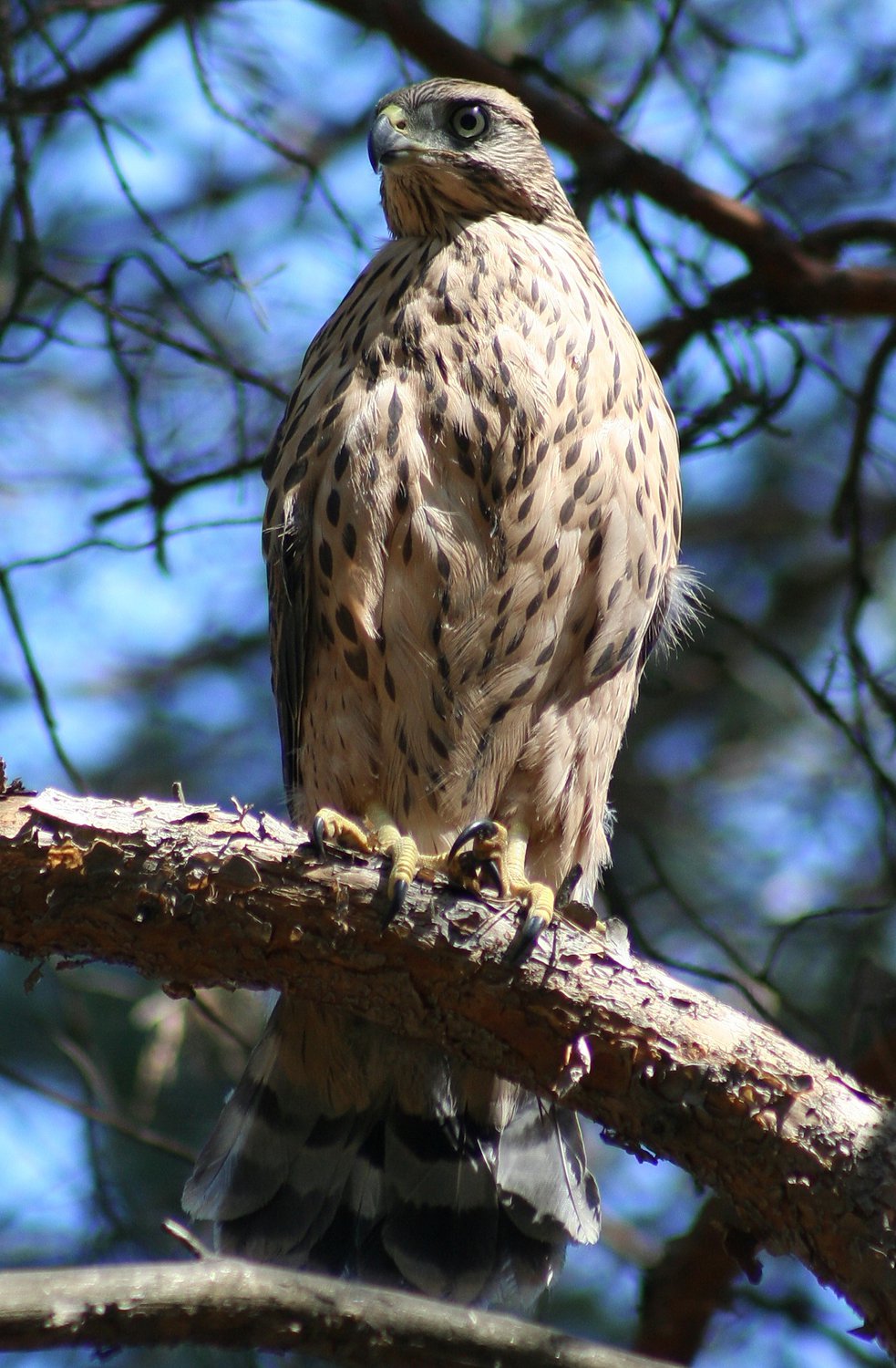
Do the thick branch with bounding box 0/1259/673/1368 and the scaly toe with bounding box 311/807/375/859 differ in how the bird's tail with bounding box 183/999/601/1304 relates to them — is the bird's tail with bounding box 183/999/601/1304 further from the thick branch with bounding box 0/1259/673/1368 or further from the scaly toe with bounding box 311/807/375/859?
the thick branch with bounding box 0/1259/673/1368

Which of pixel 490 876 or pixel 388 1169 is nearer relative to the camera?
pixel 490 876

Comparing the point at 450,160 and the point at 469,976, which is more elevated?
the point at 450,160

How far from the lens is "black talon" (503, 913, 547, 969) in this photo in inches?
92.8

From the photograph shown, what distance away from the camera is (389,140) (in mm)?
3436

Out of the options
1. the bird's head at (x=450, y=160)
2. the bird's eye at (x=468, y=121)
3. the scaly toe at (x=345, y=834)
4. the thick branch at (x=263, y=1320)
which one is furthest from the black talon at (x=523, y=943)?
the bird's eye at (x=468, y=121)

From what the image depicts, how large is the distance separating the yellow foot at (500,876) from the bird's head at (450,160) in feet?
4.98

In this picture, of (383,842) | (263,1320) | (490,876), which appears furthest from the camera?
(383,842)

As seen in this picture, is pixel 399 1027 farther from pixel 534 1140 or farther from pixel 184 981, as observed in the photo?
pixel 534 1140

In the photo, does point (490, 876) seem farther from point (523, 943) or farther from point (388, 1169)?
point (388, 1169)

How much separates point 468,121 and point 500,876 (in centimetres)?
192

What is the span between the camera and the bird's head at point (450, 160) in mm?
3477

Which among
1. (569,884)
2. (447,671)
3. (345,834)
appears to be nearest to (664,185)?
(447,671)

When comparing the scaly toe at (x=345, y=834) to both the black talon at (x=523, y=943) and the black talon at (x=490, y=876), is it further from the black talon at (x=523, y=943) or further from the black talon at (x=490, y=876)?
the black talon at (x=523, y=943)

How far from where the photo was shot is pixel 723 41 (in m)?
4.71
